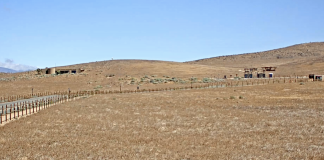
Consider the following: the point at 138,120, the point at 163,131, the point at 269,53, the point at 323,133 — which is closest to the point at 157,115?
the point at 138,120

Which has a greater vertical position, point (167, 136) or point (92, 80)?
point (92, 80)

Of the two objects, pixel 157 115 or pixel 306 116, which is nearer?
pixel 306 116

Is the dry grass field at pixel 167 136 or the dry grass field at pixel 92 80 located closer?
the dry grass field at pixel 167 136

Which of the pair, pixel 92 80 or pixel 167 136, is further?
pixel 92 80

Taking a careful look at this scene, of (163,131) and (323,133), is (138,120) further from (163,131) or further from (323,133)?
(323,133)

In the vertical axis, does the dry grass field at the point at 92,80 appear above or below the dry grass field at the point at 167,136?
above

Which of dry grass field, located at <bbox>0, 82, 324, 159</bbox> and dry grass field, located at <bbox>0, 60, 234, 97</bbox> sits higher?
dry grass field, located at <bbox>0, 60, 234, 97</bbox>

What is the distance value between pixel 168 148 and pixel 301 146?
16.4ft

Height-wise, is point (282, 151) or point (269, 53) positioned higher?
point (269, 53)

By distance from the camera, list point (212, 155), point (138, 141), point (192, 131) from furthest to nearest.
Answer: point (192, 131) → point (138, 141) → point (212, 155)

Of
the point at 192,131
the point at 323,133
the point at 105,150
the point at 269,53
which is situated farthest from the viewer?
the point at 269,53

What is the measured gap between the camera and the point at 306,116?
928 inches

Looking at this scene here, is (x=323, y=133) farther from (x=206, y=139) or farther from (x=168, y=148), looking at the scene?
(x=168, y=148)

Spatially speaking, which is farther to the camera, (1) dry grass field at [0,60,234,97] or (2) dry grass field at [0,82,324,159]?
(1) dry grass field at [0,60,234,97]
